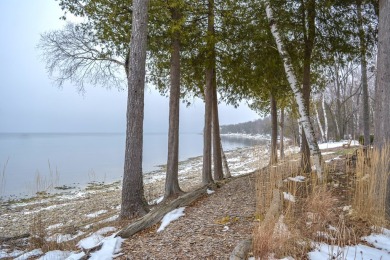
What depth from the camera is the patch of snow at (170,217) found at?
3.80m

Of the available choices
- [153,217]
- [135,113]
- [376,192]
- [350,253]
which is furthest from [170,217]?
[376,192]

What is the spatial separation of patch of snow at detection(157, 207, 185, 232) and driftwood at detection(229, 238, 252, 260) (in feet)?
4.37

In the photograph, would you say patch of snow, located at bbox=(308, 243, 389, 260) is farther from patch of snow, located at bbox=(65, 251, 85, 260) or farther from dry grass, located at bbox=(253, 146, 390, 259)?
patch of snow, located at bbox=(65, 251, 85, 260)

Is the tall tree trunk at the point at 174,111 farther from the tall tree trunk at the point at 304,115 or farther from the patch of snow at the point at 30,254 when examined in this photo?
the patch of snow at the point at 30,254

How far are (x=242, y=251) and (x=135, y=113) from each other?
306 cm

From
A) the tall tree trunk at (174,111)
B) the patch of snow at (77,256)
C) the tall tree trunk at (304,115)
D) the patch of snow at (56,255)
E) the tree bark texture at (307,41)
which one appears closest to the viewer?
A: the patch of snow at (77,256)

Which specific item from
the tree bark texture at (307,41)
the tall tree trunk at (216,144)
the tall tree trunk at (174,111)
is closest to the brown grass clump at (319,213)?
the tree bark texture at (307,41)

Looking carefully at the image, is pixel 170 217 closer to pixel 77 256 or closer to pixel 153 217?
pixel 153 217

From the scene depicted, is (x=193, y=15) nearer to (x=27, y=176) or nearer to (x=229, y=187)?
(x=229, y=187)

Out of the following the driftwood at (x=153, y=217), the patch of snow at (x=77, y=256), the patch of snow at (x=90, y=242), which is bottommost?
the patch of snow at (x=90, y=242)

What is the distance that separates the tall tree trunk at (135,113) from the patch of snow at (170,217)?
2.70 feet

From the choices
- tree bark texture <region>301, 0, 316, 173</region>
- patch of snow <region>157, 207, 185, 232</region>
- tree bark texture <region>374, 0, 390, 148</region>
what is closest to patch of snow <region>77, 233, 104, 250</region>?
patch of snow <region>157, 207, 185, 232</region>

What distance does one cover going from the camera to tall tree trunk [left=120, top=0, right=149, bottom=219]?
190 inches

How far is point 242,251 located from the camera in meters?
2.63
